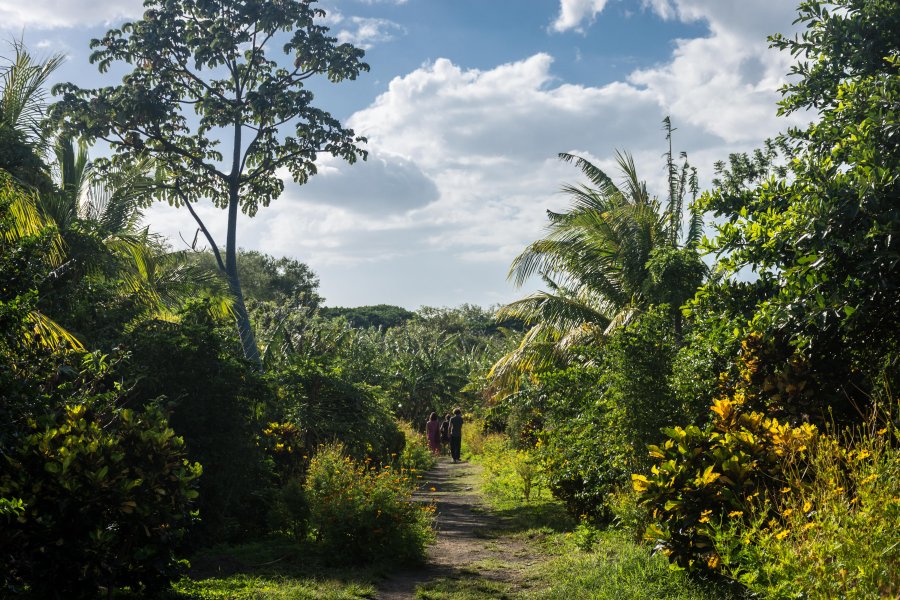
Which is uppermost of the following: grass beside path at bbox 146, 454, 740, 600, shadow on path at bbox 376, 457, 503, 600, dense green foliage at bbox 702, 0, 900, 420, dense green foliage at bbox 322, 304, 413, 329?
dense green foliage at bbox 322, 304, 413, 329

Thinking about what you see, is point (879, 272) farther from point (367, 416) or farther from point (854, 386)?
point (367, 416)

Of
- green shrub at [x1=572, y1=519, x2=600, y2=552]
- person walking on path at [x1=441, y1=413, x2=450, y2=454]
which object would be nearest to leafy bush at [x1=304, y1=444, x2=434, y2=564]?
green shrub at [x1=572, y1=519, x2=600, y2=552]

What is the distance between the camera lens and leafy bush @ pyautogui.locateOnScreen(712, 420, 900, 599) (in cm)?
462

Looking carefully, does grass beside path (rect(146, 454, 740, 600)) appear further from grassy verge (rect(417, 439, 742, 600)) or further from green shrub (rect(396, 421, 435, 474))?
green shrub (rect(396, 421, 435, 474))

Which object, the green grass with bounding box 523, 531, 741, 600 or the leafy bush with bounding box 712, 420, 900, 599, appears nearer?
the leafy bush with bounding box 712, 420, 900, 599

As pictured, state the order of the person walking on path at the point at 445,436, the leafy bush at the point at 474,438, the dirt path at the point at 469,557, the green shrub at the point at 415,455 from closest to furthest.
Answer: the dirt path at the point at 469,557
the green shrub at the point at 415,455
the leafy bush at the point at 474,438
the person walking on path at the point at 445,436

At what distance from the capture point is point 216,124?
20.6 m

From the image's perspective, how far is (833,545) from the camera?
474 centimetres

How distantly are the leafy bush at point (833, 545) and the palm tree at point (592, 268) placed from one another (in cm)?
942

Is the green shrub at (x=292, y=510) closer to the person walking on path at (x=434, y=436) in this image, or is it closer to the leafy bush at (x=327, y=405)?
the leafy bush at (x=327, y=405)

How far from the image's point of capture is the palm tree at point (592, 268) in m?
15.8

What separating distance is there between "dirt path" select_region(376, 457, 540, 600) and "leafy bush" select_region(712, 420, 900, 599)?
2978 millimetres

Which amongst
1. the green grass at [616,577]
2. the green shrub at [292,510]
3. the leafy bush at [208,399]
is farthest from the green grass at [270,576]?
the green grass at [616,577]

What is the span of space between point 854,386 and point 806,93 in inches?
139
